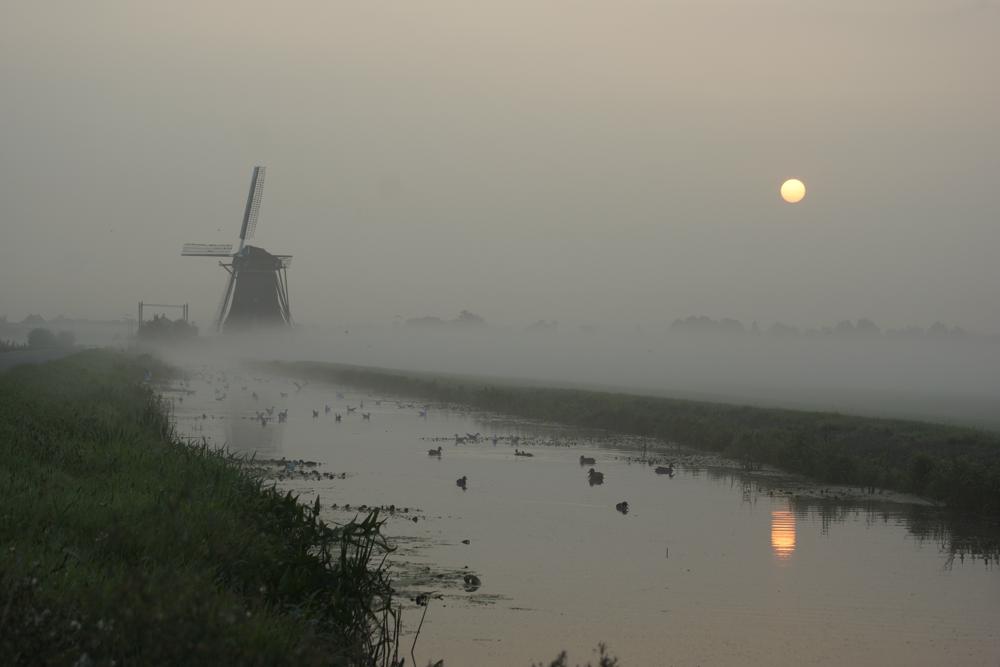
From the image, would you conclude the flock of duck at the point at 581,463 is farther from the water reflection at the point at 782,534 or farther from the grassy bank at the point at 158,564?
the grassy bank at the point at 158,564

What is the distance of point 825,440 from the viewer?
28703 mm

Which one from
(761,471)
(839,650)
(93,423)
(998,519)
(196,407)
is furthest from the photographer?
(196,407)

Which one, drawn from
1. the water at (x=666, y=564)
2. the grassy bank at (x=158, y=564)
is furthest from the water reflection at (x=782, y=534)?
the grassy bank at (x=158, y=564)

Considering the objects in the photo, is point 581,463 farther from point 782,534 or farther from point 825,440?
point 782,534

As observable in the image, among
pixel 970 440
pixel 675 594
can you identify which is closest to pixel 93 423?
pixel 675 594

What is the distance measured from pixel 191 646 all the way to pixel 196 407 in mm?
37355

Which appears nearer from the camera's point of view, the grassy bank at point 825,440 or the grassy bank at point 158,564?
the grassy bank at point 158,564

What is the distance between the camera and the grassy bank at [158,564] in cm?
670

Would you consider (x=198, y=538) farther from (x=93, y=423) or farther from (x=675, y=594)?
(x=93, y=423)

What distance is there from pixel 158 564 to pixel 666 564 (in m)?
9.04

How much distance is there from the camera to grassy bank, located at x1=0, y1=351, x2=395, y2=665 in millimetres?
6703

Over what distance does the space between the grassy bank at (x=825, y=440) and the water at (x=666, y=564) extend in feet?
3.69

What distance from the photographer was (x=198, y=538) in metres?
10.1

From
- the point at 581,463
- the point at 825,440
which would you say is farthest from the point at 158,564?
the point at 825,440
